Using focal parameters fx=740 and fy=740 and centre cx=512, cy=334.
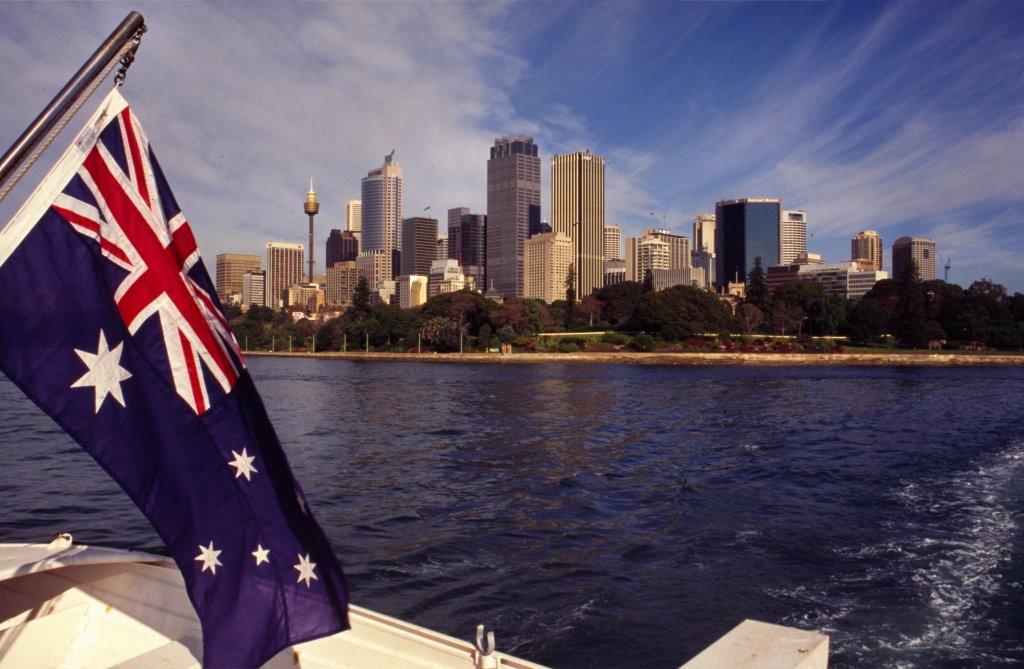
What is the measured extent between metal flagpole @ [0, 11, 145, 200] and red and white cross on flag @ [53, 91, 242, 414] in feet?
0.51

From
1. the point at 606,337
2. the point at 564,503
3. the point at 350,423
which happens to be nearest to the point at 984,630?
the point at 564,503

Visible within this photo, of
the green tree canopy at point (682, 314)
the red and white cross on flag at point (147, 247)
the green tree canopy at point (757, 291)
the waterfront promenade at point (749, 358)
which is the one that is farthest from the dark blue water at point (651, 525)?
the green tree canopy at point (757, 291)

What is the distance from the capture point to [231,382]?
3090mm

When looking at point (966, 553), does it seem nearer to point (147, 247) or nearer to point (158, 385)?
point (158, 385)

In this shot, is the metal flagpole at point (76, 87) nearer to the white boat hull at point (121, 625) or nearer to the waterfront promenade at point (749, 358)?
the white boat hull at point (121, 625)

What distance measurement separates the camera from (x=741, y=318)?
102m

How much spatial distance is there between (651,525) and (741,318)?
95.5 metres

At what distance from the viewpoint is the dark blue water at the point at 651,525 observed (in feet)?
24.9

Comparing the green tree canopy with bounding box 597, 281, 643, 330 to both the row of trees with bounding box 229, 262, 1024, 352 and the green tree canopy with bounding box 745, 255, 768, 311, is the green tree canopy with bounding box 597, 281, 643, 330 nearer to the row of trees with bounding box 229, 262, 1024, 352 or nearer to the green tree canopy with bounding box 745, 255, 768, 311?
the row of trees with bounding box 229, 262, 1024, 352

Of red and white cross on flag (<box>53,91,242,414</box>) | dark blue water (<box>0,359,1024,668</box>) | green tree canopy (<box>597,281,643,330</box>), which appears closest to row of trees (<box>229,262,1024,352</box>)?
green tree canopy (<box>597,281,643,330</box>)

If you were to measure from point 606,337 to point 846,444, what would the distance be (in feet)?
244

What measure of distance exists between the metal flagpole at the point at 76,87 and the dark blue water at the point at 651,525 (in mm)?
5846

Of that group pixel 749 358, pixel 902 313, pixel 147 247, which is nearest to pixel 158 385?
pixel 147 247

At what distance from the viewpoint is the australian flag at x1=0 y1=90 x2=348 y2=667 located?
8.82ft
